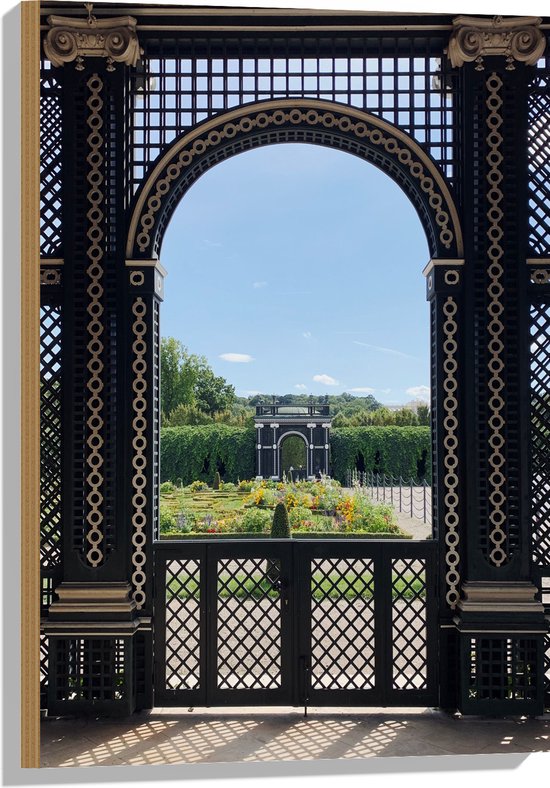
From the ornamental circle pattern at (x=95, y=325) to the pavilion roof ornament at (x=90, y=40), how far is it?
15cm

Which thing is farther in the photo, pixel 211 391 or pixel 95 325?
pixel 211 391

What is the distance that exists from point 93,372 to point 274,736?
225 cm

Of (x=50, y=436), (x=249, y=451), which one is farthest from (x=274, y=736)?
(x=249, y=451)

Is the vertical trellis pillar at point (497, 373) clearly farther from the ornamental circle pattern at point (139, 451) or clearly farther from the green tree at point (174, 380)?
the green tree at point (174, 380)

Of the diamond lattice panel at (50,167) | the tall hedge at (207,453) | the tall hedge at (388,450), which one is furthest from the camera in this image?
the tall hedge at (388,450)

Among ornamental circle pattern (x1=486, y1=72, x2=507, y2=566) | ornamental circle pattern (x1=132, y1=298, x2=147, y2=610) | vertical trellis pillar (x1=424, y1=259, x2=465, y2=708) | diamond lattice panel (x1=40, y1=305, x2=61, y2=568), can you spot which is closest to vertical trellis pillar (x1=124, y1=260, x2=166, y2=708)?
ornamental circle pattern (x1=132, y1=298, x2=147, y2=610)

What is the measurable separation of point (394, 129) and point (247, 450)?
22.6 metres

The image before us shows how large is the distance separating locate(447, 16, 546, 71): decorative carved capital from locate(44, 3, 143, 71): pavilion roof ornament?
1.89 m

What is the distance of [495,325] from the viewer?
3.79 metres

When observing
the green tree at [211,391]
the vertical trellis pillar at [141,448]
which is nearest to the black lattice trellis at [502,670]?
the vertical trellis pillar at [141,448]

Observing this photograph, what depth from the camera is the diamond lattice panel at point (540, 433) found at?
3.80 m

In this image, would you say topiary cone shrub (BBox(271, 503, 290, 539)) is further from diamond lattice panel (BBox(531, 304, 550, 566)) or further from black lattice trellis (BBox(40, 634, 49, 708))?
diamond lattice panel (BBox(531, 304, 550, 566))

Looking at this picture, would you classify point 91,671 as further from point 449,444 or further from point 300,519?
point 300,519

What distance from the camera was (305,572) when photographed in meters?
3.87
